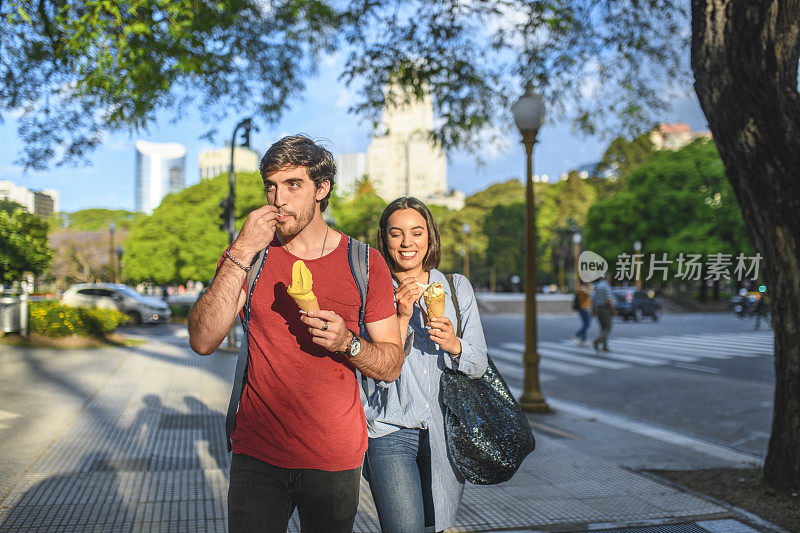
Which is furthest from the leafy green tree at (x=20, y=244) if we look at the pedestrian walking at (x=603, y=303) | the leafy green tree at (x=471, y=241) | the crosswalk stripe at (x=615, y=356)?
the leafy green tree at (x=471, y=241)

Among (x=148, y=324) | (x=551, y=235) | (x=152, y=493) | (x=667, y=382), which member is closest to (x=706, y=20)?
(x=152, y=493)

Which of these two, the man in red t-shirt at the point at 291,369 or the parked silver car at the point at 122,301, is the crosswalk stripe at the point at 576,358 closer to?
the man in red t-shirt at the point at 291,369

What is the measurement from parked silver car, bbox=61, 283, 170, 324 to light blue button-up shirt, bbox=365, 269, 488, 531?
21878 mm

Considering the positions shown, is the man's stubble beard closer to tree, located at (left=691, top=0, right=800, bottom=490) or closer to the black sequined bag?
the black sequined bag

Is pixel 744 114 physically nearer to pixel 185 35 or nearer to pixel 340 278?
pixel 340 278

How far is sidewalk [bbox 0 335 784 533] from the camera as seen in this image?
4.04m

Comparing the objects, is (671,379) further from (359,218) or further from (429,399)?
(359,218)

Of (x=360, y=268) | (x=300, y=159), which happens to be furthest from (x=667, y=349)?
(x=300, y=159)

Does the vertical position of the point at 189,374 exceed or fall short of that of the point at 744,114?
it falls short

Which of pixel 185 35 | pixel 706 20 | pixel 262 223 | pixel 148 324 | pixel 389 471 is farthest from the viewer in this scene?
pixel 148 324

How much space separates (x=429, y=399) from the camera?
8.76 ft

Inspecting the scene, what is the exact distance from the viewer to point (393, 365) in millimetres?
2201

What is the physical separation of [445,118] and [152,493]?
5.94 metres

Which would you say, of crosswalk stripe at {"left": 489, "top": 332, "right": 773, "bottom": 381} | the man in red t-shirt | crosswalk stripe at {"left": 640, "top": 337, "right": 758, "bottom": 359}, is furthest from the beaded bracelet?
crosswalk stripe at {"left": 640, "top": 337, "right": 758, "bottom": 359}
